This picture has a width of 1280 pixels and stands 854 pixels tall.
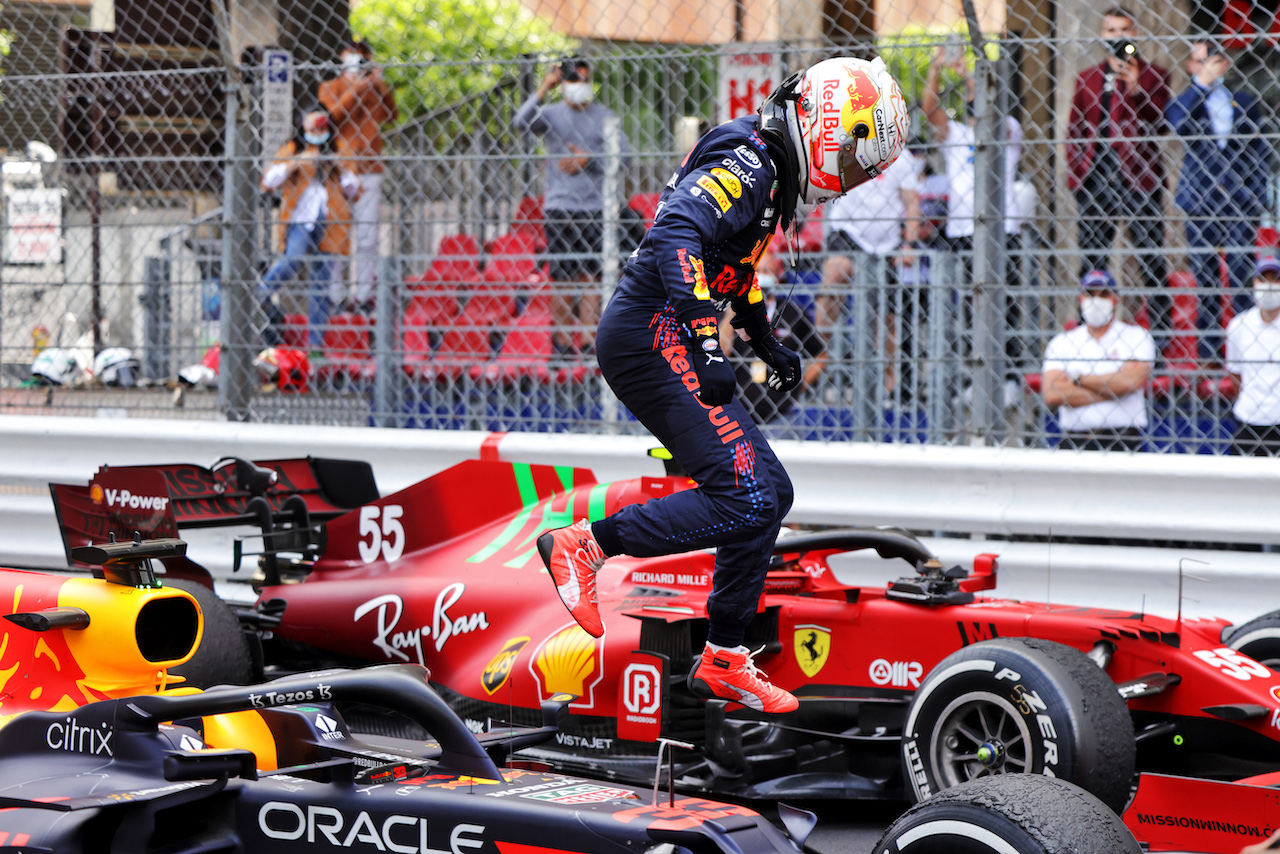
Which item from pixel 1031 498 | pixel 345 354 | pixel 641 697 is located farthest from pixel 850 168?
pixel 345 354

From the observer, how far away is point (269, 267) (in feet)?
24.6

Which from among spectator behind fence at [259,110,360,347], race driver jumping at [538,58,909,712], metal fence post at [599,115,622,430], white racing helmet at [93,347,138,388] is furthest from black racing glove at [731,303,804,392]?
white racing helmet at [93,347,138,388]

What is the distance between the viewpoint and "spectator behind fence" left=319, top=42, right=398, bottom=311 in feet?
25.6

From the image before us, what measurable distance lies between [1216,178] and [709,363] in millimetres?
4389

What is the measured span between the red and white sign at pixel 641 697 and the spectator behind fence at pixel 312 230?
3.52 meters

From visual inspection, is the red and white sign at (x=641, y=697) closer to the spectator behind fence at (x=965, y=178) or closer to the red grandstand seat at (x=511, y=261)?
the spectator behind fence at (x=965, y=178)

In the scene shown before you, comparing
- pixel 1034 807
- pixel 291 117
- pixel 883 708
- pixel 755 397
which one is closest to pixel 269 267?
pixel 291 117

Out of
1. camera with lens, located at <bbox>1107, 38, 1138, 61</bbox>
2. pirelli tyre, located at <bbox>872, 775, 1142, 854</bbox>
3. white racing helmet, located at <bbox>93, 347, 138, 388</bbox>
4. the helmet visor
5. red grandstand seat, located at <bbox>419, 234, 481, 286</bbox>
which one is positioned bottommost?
pirelli tyre, located at <bbox>872, 775, 1142, 854</bbox>

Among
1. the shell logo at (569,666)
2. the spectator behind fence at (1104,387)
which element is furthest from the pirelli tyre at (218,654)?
the spectator behind fence at (1104,387)

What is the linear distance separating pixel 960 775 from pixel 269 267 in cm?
488

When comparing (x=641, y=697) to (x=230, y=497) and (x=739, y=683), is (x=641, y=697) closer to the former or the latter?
(x=739, y=683)

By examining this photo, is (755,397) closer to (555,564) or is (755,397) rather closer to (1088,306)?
(1088,306)

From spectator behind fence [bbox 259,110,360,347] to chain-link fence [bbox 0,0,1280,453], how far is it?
0.02m

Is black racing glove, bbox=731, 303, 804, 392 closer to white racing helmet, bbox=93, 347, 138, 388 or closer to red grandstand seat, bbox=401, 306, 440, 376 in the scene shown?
red grandstand seat, bbox=401, 306, 440, 376
